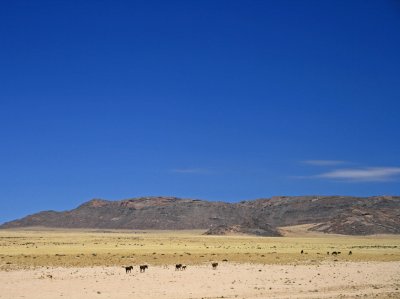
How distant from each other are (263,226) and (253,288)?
125m

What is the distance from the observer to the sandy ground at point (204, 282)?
23750 millimetres

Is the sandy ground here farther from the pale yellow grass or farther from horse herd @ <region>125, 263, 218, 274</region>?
the pale yellow grass

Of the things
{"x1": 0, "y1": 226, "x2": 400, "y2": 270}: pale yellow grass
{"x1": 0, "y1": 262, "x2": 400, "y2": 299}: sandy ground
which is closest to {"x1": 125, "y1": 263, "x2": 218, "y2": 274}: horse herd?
{"x1": 0, "y1": 262, "x2": 400, "y2": 299}: sandy ground

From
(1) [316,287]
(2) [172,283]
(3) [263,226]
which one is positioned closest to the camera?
(1) [316,287]

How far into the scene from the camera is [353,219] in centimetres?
16438

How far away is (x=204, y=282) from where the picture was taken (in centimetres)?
2814

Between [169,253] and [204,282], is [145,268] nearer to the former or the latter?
[204,282]

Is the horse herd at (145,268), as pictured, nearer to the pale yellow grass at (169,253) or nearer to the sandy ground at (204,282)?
the sandy ground at (204,282)

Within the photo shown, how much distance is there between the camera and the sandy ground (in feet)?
77.9

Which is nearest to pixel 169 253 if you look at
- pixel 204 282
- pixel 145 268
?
pixel 145 268

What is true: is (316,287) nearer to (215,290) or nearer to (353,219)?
(215,290)

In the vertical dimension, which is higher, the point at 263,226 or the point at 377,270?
the point at 263,226

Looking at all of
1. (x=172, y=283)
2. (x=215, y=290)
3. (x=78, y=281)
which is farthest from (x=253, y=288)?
(x=78, y=281)

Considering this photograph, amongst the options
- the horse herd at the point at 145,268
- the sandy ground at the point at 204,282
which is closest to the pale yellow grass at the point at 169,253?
the horse herd at the point at 145,268
